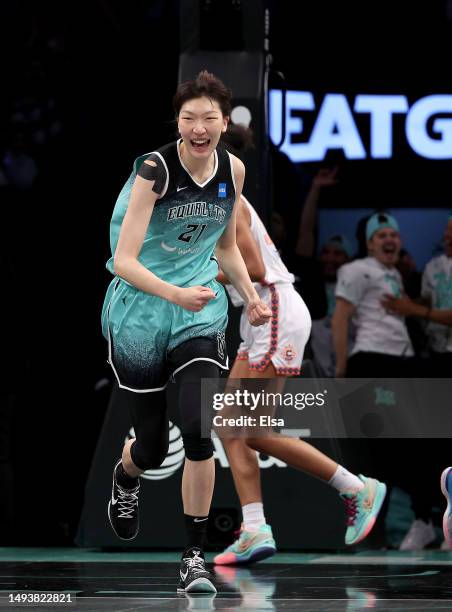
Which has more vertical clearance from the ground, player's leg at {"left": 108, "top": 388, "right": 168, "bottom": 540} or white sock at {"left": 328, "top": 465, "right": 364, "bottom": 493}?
white sock at {"left": 328, "top": 465, "right": 364, "bottom": 493}

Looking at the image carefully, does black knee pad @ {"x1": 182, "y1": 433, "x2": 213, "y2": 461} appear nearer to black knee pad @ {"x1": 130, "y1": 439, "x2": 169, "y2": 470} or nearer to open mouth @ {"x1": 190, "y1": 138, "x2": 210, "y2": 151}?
black knee pad @ {"x1": 130, "y1": 439, "x2": 169, "y2": 470}

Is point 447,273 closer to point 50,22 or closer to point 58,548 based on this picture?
point 58,548

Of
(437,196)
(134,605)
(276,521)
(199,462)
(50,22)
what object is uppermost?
(50,22)

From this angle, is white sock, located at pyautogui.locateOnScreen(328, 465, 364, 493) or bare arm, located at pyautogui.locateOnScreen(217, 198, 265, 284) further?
white sock, located at pyautogui.locateOnScreen(328, 465, 364, 493)

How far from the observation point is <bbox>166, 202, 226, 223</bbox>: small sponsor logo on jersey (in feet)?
16.2

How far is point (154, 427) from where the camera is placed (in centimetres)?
505

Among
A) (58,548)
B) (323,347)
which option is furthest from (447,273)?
(58,548)

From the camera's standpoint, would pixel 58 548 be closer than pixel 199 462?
No

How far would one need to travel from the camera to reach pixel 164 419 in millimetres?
5098

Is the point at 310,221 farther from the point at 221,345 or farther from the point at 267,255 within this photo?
the point at 221,345

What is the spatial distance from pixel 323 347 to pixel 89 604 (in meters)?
4.48

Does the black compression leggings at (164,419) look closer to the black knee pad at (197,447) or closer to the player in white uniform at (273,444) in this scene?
the black knee pad at (197,447)

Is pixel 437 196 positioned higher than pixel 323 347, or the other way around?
pixel 437 196

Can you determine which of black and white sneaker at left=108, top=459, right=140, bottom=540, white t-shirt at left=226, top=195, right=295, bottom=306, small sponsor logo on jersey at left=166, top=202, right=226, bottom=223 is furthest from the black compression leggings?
white t-shirt at left=226, top=195, right=295, bottom=306
